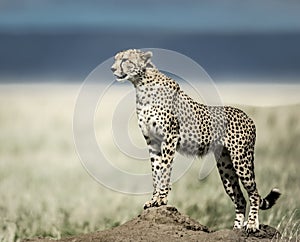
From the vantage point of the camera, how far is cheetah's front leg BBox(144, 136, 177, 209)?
6.75 meters

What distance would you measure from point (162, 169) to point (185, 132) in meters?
0.29

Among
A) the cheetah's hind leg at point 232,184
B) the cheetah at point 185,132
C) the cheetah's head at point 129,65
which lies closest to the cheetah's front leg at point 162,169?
the cheetah at point 185,132

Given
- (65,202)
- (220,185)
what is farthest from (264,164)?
(65,202)

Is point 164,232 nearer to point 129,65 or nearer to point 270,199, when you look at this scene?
point 270,199

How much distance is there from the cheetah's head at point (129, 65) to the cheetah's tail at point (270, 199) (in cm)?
121

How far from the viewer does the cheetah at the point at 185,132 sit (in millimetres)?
6738

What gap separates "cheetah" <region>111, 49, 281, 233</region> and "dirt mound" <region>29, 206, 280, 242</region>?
108mm

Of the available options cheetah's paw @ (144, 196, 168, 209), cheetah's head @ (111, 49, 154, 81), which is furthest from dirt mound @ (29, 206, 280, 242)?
cheetah's head @ (111, 49, 154, 81)

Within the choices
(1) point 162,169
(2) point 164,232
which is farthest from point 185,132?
(2) point 164,232

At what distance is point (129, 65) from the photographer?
22.1ft

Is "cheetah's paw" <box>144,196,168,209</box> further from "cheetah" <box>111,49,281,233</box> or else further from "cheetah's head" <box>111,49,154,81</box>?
"cheetah's head" <box>111,49,154,81</box>

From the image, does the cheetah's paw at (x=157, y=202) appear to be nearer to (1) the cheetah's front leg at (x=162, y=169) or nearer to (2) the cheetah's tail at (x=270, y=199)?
(1) the cheetah's front leg at (x=162, y=169)

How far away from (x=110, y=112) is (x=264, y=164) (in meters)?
1.20

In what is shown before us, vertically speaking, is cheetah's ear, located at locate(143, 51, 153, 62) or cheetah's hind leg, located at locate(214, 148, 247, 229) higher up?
cheetah's ear, located at locate(143, 51, 153, 62)
